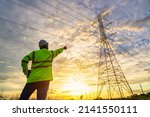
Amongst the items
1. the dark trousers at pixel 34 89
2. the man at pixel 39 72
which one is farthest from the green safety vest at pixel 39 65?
the dark trousers at pixel 34 89

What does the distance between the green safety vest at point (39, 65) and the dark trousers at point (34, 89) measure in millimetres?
127

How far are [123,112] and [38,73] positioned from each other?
8.70 feet

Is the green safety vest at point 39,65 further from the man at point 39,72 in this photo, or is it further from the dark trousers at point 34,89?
the dark trousers at point 34,89

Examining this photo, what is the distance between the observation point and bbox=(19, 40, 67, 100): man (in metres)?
7.14

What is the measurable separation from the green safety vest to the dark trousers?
0.42 feet

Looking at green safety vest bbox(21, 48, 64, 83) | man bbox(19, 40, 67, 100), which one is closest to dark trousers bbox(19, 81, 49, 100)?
man bbox(19, 40, 67, 100)

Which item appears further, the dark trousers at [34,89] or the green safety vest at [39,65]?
the green safety vest at [39,65]

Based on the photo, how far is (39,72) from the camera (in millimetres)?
7344

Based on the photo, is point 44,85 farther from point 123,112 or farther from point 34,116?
point 123,112

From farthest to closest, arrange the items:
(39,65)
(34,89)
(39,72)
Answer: (39,65) < (39,72) < (34,89)

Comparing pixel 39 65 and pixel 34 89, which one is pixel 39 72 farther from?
pixel 34 89

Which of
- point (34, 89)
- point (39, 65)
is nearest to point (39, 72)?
point (39, 65)

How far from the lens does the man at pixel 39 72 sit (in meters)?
7.14

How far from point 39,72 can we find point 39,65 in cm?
26
